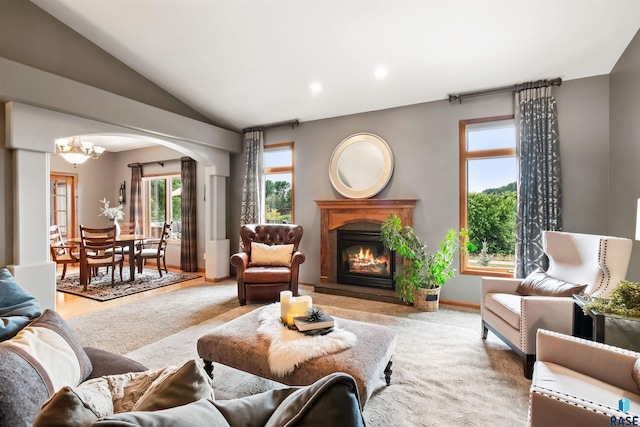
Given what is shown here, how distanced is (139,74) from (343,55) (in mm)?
2933

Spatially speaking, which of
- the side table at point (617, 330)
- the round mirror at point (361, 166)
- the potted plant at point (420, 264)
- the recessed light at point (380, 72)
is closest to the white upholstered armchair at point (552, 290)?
the side table at point (617, 330)

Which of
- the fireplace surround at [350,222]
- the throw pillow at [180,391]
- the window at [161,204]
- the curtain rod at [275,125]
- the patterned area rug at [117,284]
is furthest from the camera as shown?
the window at [161,204]

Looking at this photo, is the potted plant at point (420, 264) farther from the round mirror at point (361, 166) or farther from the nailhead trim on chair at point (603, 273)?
the nailhead trim on chair at point (603, 273)

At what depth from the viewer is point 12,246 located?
3057mm

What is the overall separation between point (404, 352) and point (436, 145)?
8.97ft

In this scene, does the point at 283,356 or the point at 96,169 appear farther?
the point at 96,169

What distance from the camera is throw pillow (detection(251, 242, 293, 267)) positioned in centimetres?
424

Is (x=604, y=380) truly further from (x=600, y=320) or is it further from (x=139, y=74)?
(x=139, y=74)

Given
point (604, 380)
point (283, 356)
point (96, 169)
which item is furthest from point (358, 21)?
point (96, 169)

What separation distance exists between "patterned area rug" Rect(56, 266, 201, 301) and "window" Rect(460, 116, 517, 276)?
15.6 ft

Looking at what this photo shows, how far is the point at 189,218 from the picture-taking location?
6.04m

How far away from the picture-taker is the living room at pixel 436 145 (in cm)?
290

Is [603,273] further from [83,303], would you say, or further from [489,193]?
[83,303]

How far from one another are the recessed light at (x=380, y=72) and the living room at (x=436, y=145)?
2.48 feet
